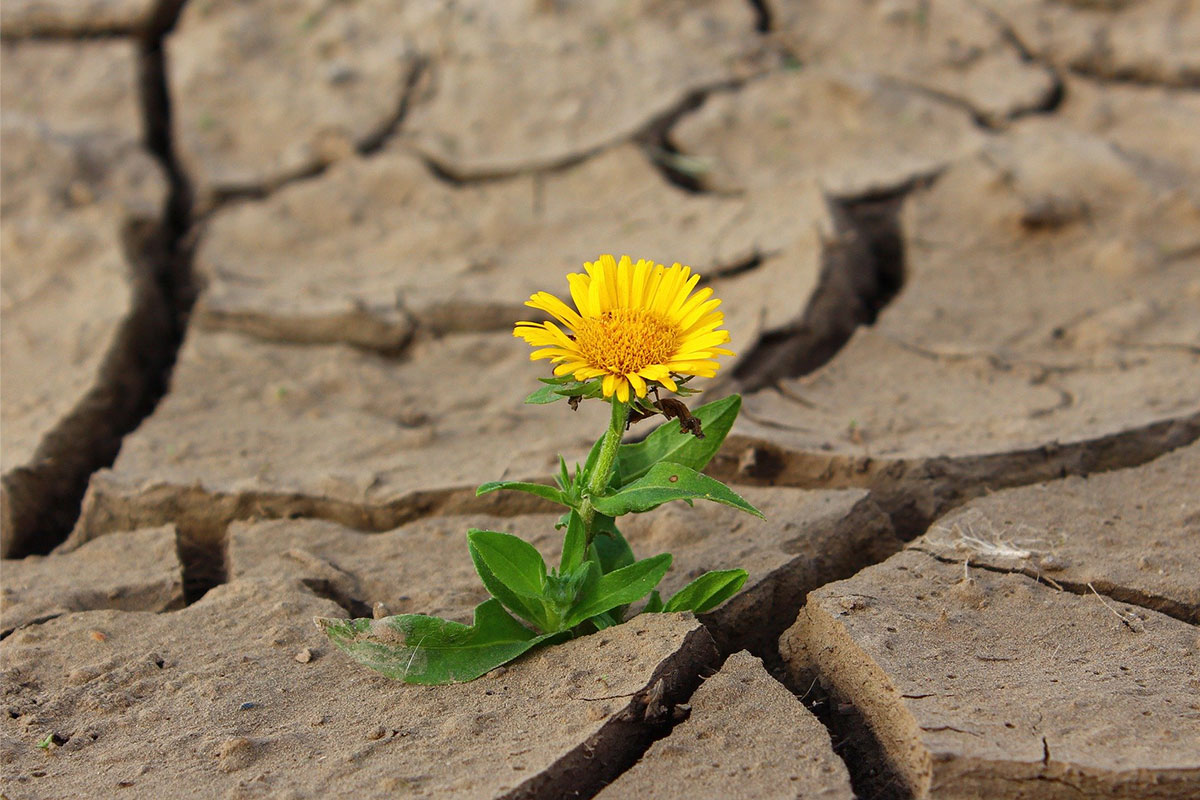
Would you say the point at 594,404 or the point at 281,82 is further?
the point at 281,82

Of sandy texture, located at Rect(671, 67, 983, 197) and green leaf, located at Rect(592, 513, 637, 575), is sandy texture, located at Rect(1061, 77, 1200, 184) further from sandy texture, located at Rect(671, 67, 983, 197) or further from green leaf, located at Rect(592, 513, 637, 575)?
green leaf, located at Rect(592, 513, 637, 575)

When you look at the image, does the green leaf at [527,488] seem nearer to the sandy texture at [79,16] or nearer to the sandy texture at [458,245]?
the sandy texture at [458,245]

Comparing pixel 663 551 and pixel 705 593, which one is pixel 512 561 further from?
pixel 663 551

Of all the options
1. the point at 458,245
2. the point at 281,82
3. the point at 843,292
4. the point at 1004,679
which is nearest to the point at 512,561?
the point at 1004,679

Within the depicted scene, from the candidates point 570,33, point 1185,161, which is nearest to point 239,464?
point 570,33

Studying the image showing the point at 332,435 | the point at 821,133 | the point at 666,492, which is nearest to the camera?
the point at 666,492

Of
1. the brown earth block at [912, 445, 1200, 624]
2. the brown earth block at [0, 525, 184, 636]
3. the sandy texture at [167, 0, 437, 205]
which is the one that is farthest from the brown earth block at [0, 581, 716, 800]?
the sandy texture at [167, 0, 437, 205]
